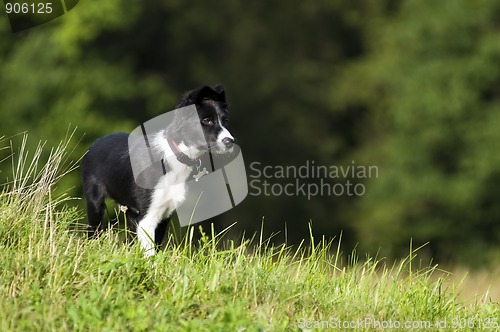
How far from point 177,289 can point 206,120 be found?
2269mm

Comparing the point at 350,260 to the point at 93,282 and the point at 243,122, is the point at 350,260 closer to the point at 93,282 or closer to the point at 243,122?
the point at 93,282

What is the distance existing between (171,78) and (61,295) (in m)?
26.7

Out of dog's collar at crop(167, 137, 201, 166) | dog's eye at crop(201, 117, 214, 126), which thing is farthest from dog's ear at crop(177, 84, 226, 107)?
dog's collar at crop(167, 137, 201, 166)

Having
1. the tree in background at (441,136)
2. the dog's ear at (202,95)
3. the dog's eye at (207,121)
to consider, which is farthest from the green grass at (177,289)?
the tree in background at (441,136)

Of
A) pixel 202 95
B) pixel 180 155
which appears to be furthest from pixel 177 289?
pixel 202 95

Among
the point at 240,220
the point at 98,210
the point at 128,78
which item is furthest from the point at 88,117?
the point at 98,210

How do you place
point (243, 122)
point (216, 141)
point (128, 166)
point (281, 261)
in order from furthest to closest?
point (243, 122) < point (128, 166) < point (216, 141) < point (281, 261)

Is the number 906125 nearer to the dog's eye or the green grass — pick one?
the dog's eye

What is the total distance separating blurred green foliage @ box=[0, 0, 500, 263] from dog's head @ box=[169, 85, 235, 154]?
658 inches

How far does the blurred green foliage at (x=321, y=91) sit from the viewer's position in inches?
1040

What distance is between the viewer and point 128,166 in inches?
304

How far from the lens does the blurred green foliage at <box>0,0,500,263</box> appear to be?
26422mm

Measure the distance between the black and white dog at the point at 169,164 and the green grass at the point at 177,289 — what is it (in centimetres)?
108

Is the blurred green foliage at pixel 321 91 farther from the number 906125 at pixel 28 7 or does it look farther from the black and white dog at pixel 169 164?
the black and white dog at pixel 169 164
